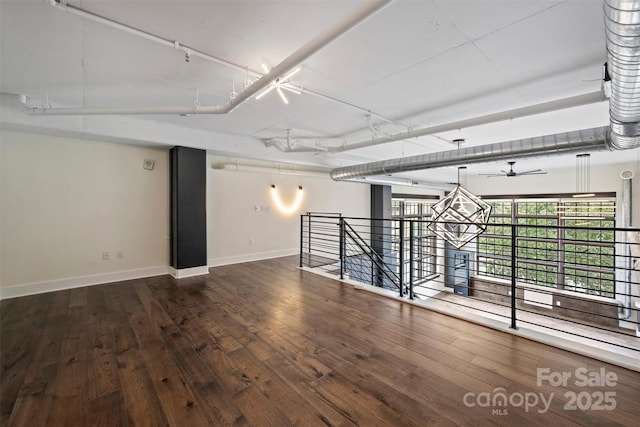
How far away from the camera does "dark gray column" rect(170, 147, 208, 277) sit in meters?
4.29

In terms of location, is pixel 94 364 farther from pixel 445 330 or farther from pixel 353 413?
pixel 445 330

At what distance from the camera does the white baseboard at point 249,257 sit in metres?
5.14

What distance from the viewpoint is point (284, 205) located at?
632cm

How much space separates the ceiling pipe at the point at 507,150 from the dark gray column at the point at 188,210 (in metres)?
3.34

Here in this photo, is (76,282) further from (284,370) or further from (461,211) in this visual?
(461,211)

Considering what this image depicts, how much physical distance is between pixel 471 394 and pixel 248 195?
4949 millimetres

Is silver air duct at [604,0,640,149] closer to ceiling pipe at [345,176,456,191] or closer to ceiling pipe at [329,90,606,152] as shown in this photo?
ceiling pipe at [329,90,606,152]

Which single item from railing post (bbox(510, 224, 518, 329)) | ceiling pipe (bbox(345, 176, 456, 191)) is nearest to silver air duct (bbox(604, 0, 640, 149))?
railing post (bbox(510, 224, 518, 329))

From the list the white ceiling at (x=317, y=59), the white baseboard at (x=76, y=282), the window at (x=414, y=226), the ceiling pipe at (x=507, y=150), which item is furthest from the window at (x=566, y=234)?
the white baseboard at (x=76, y=282)

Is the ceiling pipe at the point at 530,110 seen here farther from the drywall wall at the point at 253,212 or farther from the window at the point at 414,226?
the window at the point at 414,226

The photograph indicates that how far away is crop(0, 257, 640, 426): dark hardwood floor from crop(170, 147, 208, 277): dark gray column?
137 centimetres

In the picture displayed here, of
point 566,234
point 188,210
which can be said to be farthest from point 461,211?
point 566,234

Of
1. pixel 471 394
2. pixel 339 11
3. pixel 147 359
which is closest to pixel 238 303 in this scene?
pixel 147 359

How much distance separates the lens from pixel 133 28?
188 centimetres
